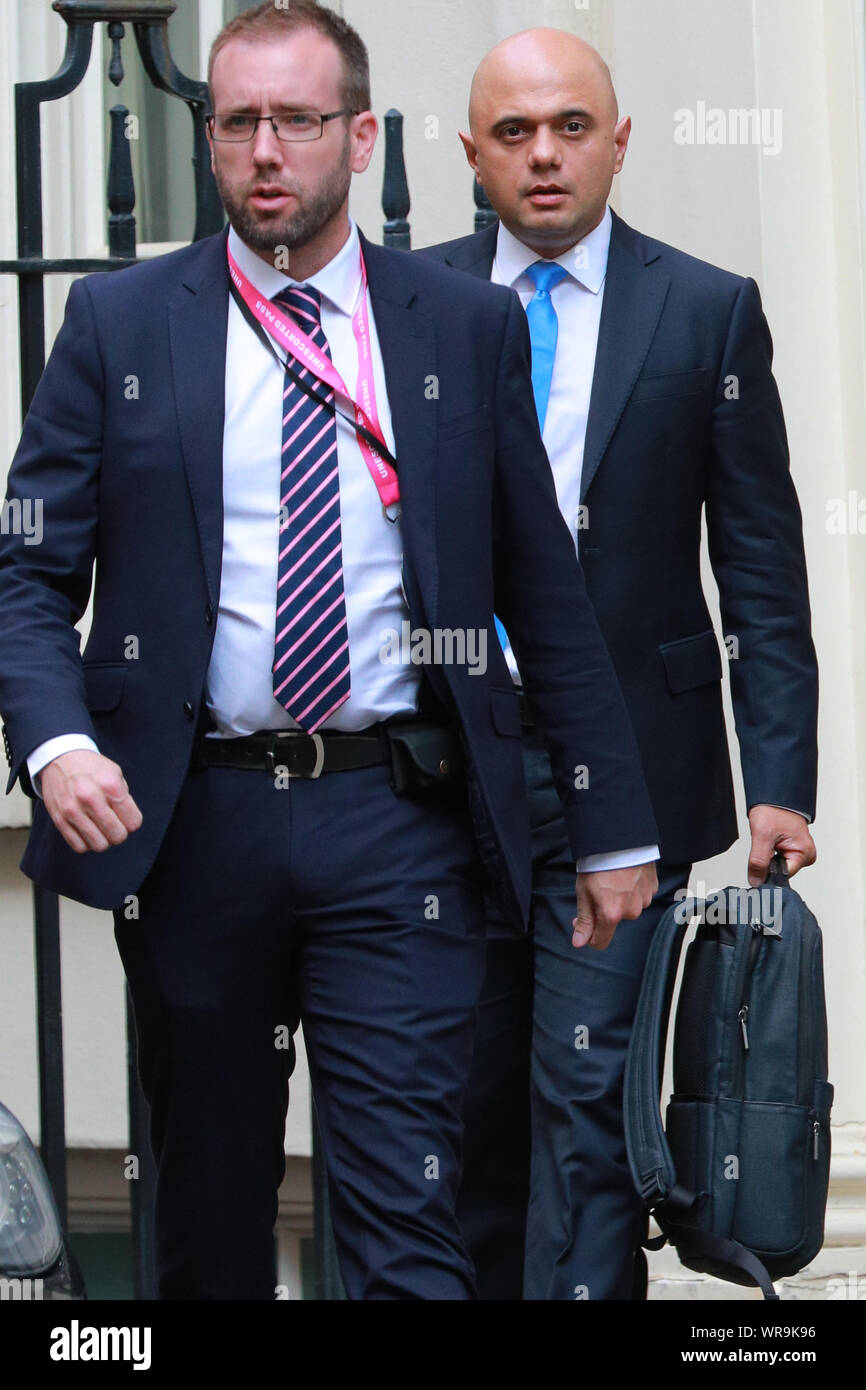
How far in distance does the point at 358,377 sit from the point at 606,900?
2.55ft

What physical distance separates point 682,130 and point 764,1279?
93.2 inches

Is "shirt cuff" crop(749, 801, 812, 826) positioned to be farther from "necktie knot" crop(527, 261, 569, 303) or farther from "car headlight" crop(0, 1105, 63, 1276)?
"car headlight" crop(0, 1105, 63, 1276)

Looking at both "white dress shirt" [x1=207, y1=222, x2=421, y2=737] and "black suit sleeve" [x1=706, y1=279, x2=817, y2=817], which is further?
"black suit sleeve" [x1=706, y1=279, x2=817, y2=817]

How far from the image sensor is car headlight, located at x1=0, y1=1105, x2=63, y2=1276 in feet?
8.38

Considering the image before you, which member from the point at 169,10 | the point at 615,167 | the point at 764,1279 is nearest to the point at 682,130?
the point at 615,167

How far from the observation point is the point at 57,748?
9.86 feet

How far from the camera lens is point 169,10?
13.3 feet

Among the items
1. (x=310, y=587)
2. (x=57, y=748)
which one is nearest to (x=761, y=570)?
(x=310, y=587)

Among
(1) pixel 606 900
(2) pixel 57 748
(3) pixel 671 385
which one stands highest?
(3) pixel 671 385

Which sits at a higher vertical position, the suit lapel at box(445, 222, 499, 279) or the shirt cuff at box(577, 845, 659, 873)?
the suit lapel at box(445, 222, 499, 279)

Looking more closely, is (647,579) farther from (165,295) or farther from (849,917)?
(849,917)

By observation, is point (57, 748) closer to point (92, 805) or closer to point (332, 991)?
point (92, 805)

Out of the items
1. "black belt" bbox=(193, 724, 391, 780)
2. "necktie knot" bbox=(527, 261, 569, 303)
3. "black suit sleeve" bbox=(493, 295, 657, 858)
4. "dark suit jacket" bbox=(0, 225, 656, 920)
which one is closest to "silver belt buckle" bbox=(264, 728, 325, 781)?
"black belt" bbox=(193, 724, 391, 780)

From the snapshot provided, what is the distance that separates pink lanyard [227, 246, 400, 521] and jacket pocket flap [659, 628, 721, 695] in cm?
84
